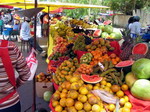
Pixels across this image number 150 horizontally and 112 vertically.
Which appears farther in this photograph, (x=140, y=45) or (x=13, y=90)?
(x=140, y=45)

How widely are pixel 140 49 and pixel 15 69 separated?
2075 millimetres

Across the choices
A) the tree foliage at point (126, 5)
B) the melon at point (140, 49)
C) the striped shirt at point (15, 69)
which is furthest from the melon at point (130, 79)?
the tree foliage at point (126, 5)

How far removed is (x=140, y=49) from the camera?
10.7 feet

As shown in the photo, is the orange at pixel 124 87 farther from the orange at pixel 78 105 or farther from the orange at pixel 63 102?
the orange at pixel 63 102

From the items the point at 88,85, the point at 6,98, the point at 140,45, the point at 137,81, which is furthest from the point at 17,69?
the point at 140,45

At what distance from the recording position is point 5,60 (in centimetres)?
193

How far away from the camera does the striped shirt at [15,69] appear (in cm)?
200

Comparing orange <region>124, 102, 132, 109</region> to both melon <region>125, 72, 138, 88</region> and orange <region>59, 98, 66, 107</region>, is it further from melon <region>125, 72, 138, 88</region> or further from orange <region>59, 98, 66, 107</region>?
orange <region>59, 98, 66, 107</region>

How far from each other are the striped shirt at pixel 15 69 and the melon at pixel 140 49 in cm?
185

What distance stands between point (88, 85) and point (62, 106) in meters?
0.41

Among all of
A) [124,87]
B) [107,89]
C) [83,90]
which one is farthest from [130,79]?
[83,90]

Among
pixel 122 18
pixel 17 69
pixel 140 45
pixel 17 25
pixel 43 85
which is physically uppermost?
pixel 122 18

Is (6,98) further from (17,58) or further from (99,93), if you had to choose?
(99,93)

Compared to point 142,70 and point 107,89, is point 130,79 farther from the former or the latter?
point 107,89
